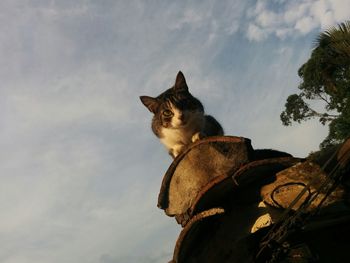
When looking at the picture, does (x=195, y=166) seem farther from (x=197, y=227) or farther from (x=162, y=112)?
(x=162, y=112)

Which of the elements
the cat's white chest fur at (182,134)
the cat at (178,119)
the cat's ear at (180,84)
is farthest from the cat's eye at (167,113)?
the cat's ear at (180,84)

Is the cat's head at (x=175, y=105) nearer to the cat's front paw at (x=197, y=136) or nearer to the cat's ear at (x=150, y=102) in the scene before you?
the cat's ear at (x=150, y=102)

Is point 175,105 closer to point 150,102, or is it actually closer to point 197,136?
point 150,102

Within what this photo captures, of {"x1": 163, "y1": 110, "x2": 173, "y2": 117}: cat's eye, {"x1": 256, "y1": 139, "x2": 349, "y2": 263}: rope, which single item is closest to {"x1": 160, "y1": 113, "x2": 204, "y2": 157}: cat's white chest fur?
{"x1": 163, "y1": 110, "x2": 173, "y2": 117}: cat's eye

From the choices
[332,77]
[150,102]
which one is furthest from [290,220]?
[332,77]

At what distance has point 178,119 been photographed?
5.95m

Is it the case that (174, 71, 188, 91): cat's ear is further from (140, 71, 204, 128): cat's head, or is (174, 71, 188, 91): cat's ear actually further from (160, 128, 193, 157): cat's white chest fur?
(160, 128, 193, 157): cat's white chest fur

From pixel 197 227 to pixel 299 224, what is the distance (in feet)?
3.65

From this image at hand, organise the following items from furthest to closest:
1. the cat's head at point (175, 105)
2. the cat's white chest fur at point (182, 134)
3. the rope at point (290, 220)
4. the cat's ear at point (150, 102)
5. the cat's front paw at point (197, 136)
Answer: the cat's ear at point (150, 102) → the cat's head at point (175, 105) → the cat's white chest fur at point (182, 134) → the cat's front paw at point (197, 136) → the rope at point (290, 220)

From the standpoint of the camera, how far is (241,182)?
4008 millimetres

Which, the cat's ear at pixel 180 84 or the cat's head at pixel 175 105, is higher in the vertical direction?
the cat's ear at pixel 180 84

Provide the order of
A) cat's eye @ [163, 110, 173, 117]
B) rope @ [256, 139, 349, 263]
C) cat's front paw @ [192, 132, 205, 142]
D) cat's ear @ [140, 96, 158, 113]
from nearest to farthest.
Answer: rope @ [256, 139, 349, 263] → cat's front paw @ [192, 132, 205, 142] → cat's eye @ [163, 110, 173, 117] → cat's ear @ [140, 96, 158, 113]

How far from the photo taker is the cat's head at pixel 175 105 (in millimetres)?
6000

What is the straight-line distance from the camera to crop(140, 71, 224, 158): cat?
589cm
